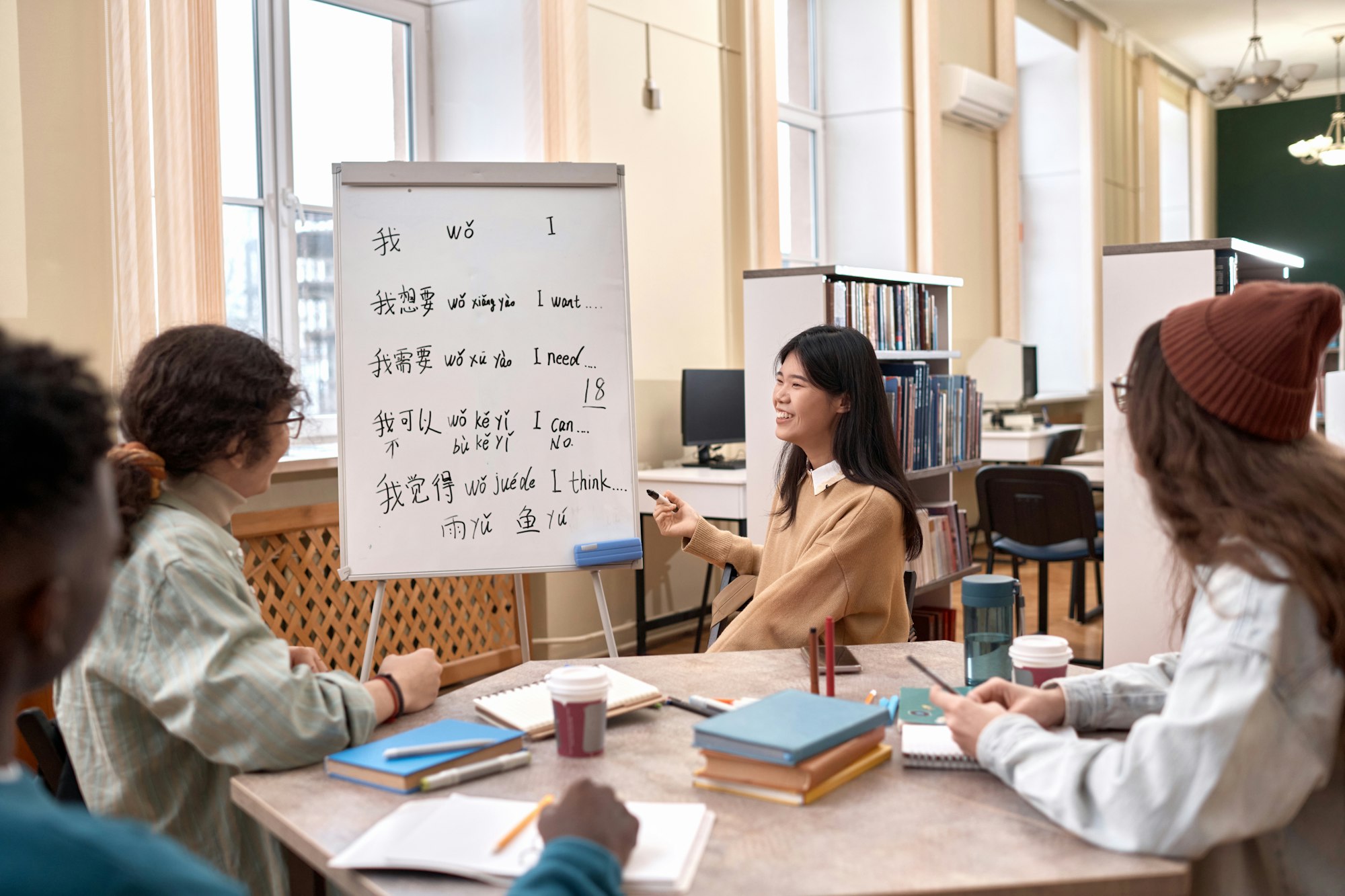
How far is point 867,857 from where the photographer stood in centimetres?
108

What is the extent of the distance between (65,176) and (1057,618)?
4350 millimetres

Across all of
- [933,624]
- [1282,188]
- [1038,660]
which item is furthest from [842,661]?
[1282,188]

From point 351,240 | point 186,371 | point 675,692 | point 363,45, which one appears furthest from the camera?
point 363,45

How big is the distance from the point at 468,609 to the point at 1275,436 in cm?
318

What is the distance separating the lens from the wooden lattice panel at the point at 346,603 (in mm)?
3312

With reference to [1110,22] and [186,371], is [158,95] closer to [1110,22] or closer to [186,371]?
[186,371]


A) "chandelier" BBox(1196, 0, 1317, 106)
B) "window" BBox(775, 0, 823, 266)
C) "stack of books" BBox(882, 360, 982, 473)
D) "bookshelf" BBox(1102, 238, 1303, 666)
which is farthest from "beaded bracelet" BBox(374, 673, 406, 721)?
"chandelier" BBox(1196, 0, 1317, 106)

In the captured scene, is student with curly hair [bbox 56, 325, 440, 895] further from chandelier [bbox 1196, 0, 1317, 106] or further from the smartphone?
chandelier [bbox 1196, 0, 1317, 106]

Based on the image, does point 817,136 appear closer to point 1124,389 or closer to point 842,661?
point 842,661

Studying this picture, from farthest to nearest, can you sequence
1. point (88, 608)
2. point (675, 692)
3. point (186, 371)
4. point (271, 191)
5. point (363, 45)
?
point (363, 45)
point (271, 191)
point (675, 692)
point (186, 371)
point (88, 608)

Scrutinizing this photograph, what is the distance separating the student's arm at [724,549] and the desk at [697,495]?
1157mm

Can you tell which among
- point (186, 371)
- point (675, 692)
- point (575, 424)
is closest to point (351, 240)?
point (575, 424)

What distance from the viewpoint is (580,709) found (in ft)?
4.48

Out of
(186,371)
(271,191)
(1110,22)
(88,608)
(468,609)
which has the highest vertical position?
(1110,22)
